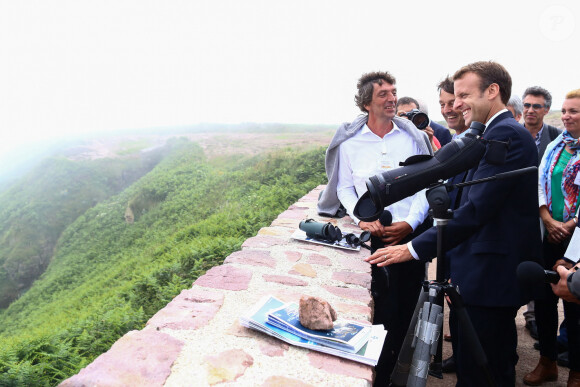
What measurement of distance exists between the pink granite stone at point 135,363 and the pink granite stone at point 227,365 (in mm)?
164

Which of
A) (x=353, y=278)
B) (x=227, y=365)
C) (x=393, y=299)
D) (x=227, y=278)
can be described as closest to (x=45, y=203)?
(x=227, y=278)

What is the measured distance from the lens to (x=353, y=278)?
107 inches

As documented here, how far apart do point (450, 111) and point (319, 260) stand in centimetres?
Result: 153

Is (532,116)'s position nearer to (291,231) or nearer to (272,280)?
(291,231)

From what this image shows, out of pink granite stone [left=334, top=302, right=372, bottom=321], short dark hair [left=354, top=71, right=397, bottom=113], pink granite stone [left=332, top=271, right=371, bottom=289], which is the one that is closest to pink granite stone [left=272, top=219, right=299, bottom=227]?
pink granite stone [left=332, top=271, right=371, bottom=289]

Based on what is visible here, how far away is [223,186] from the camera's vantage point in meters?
13.0

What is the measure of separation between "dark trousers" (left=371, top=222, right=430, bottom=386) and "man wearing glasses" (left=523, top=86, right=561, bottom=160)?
77.4 inches

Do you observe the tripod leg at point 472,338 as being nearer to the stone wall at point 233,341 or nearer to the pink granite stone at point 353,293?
the stone wall at point 233,341

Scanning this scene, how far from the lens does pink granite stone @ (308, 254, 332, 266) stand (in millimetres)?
2955

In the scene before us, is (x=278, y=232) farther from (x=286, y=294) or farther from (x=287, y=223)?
(x=286, y=294)

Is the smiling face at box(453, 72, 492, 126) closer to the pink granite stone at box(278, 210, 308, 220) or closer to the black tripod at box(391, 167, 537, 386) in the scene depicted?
the black tripod at box(391, 167, 537, 386)

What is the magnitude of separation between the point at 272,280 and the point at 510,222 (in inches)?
55.6

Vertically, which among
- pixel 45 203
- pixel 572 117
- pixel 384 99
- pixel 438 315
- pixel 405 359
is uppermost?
pixel 384 99

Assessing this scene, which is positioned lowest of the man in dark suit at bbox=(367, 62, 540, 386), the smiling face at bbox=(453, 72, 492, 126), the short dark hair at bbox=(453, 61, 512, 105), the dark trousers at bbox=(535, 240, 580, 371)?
the dark trousers at bbox=(535, 240, 580, 371)
